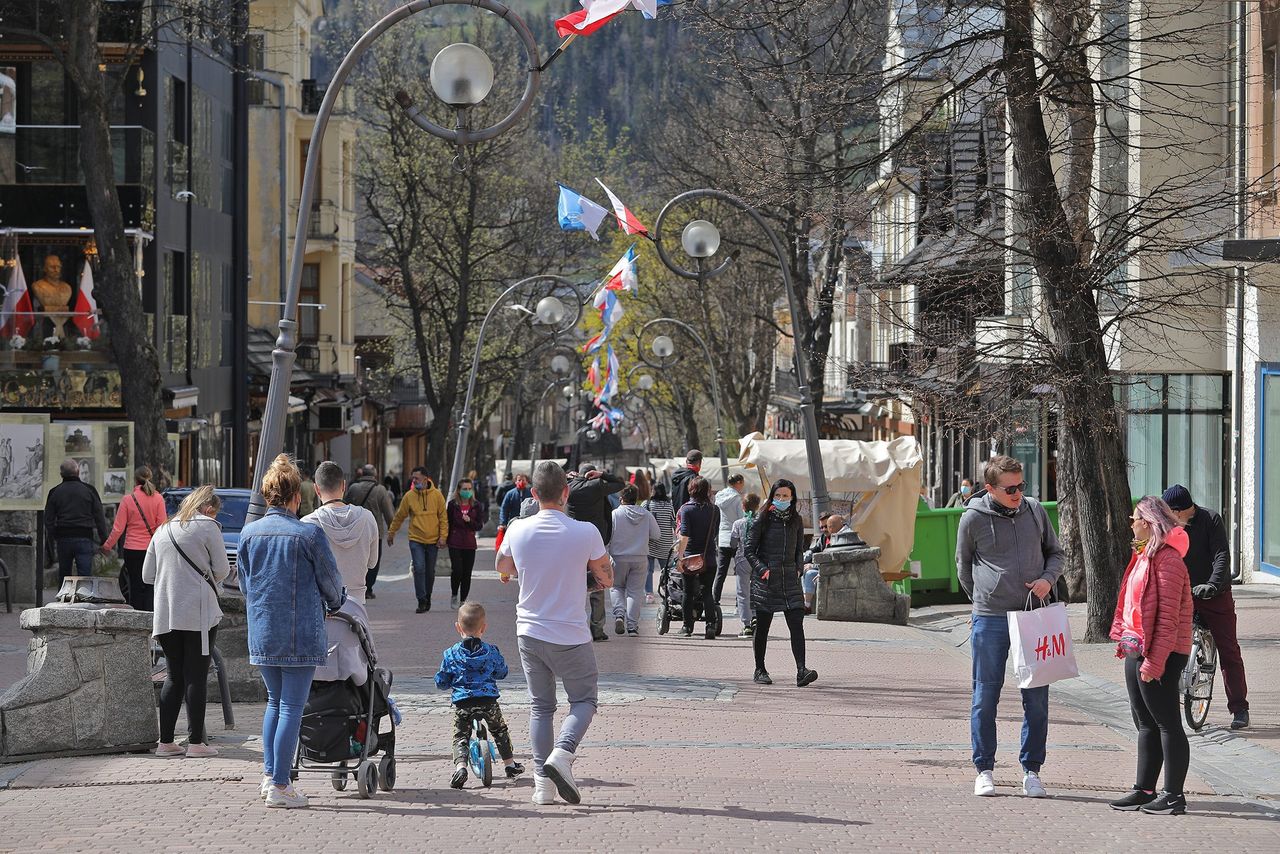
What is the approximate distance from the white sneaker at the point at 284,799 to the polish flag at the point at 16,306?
20.6 m

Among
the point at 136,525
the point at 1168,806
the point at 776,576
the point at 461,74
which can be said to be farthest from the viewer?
the point at 136,525

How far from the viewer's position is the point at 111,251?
74.8 ft

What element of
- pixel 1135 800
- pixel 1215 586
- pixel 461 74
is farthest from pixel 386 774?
pixel 461 74

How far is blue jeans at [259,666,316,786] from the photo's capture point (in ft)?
27.8

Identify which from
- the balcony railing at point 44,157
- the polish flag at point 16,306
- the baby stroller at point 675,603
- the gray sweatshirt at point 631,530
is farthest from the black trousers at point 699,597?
the balcony railing at point 44,157

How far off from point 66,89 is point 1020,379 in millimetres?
18353

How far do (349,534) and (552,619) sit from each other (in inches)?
75.1

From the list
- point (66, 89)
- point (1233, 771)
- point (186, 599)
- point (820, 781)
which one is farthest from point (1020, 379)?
point (66, 89)

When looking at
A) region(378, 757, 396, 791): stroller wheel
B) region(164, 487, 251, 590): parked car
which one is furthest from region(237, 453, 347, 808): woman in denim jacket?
region(164, 487, 251, 590): parked car

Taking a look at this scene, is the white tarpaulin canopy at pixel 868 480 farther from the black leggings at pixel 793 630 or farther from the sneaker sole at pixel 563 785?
the sneaker sole at pixel 563 785

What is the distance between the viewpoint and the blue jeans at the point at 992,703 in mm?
9164

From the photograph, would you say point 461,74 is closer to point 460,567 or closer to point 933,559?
point 460,567

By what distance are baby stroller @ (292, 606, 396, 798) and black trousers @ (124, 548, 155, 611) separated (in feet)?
24.0

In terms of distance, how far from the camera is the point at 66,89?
95.2 feet
